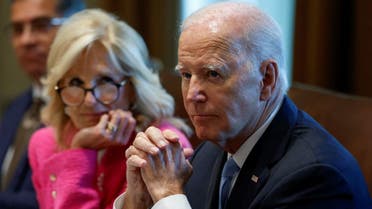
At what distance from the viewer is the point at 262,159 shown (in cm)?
156

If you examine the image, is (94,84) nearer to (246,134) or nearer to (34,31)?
(246,134)

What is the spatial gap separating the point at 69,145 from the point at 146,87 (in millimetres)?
336

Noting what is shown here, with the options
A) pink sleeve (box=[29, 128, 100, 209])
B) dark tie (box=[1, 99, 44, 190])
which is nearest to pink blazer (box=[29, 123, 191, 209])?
pink sleeve (box=[29, 128, 100, 209])

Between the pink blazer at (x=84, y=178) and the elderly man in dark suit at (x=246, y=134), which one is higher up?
the elderly man in dark suit at (x=246, y=134)

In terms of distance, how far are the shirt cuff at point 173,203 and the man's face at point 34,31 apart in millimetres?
1487

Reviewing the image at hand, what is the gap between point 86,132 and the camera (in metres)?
2.01

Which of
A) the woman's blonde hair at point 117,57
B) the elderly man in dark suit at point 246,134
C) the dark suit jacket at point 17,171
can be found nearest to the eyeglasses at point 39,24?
the dark suit jacket at point 17,171

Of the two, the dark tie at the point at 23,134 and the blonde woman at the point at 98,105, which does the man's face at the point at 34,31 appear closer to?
the dark tie at the point at 23,134

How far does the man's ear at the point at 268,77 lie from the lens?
4.96 feet

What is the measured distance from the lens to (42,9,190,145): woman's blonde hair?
2.00 m

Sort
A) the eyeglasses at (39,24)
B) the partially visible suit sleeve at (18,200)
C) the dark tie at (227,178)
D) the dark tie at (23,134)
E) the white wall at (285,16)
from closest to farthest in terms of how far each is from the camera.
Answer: the dark tie at (227,178), the partially visible suit sleeve at (18,200), the dark tie at (23,134), the eyeglasses at (39,24), the white wall at (285,16)

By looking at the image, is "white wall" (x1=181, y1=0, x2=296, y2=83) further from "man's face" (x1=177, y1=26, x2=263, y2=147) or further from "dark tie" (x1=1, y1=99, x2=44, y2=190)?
"man's face" (x1=177, y1=26, x2=263, y2=147)

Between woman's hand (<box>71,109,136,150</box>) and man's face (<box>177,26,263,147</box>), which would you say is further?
woman's hand (<box>71,109,136,150</box>)

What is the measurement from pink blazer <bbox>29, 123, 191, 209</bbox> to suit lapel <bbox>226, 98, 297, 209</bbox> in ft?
1.42
